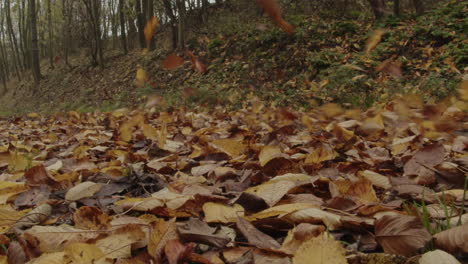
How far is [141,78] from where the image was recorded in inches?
440

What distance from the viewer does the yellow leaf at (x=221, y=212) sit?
0.97 metres

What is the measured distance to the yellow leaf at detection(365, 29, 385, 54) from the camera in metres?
7.02

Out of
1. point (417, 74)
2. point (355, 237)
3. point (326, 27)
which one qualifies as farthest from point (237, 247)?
point (326, 27)

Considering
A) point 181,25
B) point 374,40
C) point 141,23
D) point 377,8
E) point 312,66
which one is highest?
point 141,23

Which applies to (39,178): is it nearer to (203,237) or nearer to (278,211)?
(203,237)

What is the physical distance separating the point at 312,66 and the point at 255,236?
6.54 meters

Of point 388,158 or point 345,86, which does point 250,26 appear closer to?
point 345,86

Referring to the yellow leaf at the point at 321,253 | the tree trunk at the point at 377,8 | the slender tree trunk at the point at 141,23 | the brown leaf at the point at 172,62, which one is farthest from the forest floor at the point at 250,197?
the slender tree trunk at the point at 141,23

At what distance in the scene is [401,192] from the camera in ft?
3.47

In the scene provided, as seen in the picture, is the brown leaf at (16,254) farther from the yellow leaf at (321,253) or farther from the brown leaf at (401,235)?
the brown leaf at (401,235)

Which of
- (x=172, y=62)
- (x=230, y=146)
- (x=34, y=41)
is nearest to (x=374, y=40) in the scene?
(x=172, y=62)

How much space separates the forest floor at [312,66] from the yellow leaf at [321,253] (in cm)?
390

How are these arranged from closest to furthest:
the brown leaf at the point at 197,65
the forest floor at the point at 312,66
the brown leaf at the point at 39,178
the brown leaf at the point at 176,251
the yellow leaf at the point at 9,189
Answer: the brown leaf at the point at 176,251
the yellow leaf at the point at 9,189
the brown leaf at the point at 39,178
the forest floor at the point at 312,66
the brown leaf at the point at 197,65

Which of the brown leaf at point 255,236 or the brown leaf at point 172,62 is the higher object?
the brown leaf at point 172,62
